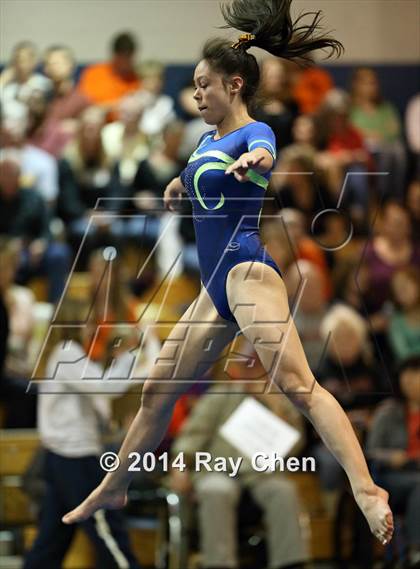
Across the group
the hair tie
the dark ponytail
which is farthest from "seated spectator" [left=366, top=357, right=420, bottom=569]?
the hair tie

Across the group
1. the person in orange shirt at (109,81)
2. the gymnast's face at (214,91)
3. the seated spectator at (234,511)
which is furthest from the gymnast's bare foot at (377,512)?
the person in orange shirt at (109,81)

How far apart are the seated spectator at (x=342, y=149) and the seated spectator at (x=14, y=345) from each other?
1713mm

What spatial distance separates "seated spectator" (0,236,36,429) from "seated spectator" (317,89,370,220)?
67.4 inches

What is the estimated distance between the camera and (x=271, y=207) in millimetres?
6465

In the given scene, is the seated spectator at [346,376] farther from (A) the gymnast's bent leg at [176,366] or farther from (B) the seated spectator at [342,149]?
(A) the gymnast's bent leg at [176,366]

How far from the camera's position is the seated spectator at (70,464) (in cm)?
648

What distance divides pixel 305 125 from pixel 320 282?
960 mm

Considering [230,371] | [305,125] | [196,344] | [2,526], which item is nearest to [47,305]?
[2,526]

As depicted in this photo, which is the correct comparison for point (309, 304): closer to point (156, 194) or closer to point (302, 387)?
point (156, 194)

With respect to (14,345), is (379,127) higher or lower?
higher

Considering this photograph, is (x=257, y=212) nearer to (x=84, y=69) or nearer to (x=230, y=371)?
(x=230, y=371)

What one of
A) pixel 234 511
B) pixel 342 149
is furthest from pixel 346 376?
pixel 342 149

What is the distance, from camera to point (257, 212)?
474cm

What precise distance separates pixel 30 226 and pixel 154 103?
45.4 inches
